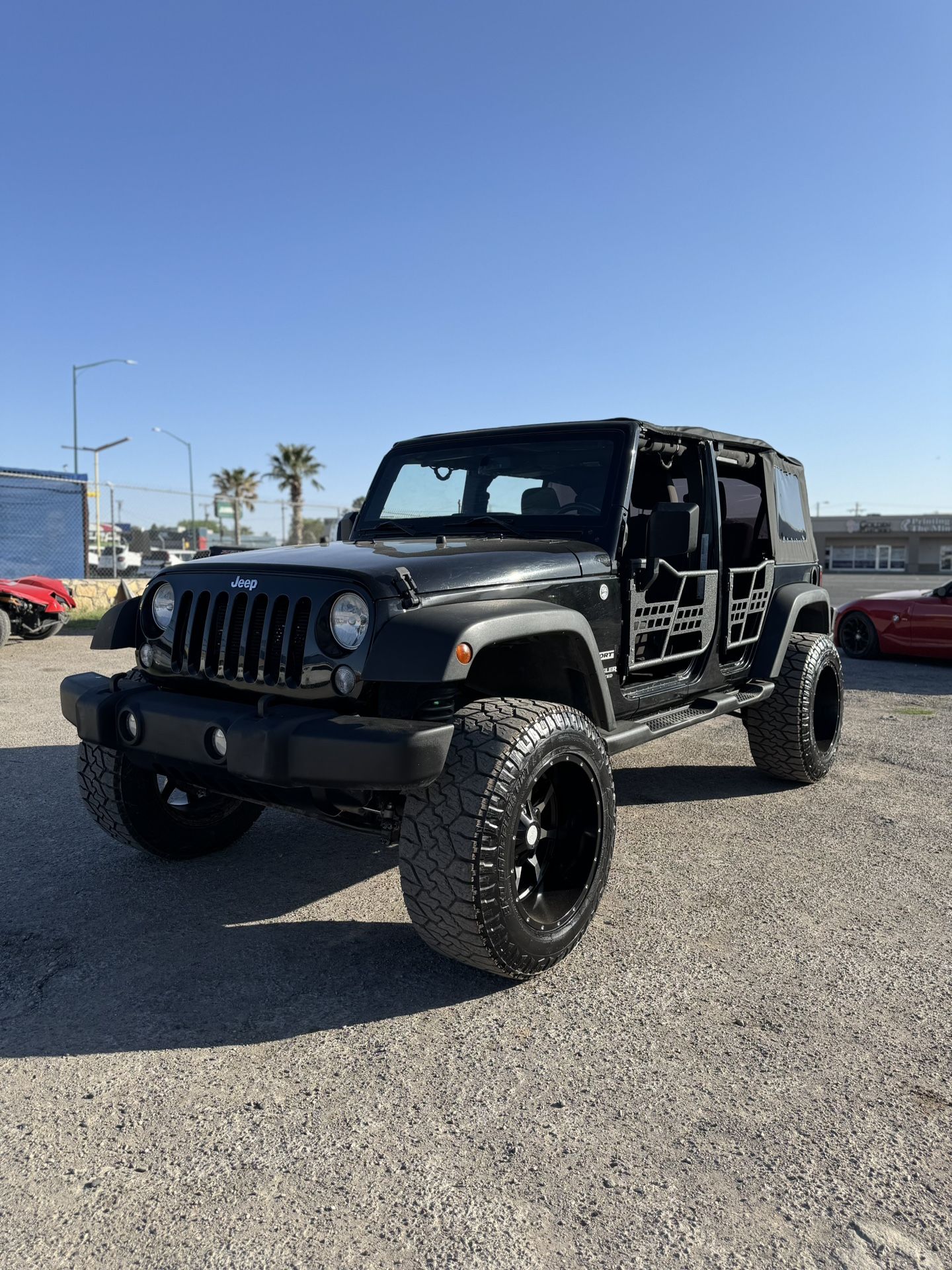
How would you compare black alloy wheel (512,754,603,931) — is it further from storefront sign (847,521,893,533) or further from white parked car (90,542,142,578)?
storefront sign (847,521,893,533)

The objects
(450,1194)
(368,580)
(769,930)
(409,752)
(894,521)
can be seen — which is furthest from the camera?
(894,521)

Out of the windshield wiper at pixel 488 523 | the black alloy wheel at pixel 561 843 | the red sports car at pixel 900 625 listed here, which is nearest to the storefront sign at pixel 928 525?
the red sports car at pixel 900 625

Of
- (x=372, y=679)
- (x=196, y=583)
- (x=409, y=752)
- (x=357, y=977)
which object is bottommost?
(x=357, y=977)

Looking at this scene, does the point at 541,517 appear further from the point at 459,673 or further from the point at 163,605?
the point at 163,605

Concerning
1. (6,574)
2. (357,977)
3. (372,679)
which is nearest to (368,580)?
(372,679)

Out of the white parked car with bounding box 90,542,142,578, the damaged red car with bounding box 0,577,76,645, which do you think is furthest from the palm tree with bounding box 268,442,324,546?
the damaged red car with bounding box 0,577,76,645

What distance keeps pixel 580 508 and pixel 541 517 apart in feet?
0.58

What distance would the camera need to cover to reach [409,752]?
8.66 feet

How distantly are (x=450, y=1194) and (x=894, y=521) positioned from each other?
229 feet

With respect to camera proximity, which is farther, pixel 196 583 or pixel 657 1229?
pixel 196 583

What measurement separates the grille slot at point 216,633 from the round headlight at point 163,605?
0.31 metres

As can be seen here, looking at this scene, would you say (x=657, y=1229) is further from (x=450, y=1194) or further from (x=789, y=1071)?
(x=789, y=1071)

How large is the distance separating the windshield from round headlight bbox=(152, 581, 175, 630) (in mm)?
1237

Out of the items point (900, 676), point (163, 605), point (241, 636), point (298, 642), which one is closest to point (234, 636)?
point (241, 636)
